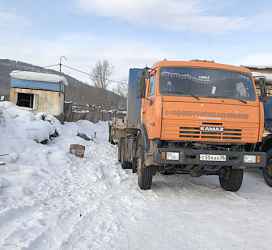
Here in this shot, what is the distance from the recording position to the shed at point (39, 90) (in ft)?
73.5

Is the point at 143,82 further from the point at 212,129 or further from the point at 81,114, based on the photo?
the point at 81,114

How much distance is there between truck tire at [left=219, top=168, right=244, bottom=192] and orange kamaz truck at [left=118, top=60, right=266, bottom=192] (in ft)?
1.64

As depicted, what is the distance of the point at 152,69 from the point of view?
23.8 ft

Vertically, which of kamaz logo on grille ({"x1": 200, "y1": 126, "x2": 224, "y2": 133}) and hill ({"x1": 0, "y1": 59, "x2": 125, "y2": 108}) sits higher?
hill ({"x1": 0, "y1": 59, "x2": 125, "y2": 108})

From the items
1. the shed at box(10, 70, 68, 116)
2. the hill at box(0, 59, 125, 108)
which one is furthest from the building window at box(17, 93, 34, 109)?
the hill at box(0, 59, 125, 108)

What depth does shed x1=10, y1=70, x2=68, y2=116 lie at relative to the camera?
22.4 m

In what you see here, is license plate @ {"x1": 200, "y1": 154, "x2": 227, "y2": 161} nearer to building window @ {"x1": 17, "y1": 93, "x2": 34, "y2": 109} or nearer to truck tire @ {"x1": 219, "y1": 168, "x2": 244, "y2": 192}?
truck tire @ {"x1": 219, "y1": 168, "x2": 244, "y2": 192}

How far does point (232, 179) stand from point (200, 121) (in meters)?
2.01

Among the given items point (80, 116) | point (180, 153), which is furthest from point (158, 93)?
point (80, 116)

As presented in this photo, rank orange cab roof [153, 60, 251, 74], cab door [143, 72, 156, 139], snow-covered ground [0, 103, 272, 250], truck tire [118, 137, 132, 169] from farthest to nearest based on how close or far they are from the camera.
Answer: truck tire [118, 137, 132, 169] < orange cab roof [153, 60, 251, 74] < cab door [143, 72, 156, 139] < snow-covered ground [0, 103, 272, 250]

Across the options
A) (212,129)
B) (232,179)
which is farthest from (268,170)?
(212,129)

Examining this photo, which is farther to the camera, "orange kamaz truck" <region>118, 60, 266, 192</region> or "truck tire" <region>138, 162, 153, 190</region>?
"truck tire" <region>138, 162, 153, 190</region>

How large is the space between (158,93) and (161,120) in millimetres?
650

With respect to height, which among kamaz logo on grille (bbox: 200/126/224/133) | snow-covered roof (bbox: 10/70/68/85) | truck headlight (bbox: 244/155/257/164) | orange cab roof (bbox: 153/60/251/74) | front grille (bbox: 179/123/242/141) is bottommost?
truck headlight (bbox: 244/155/257/164)
